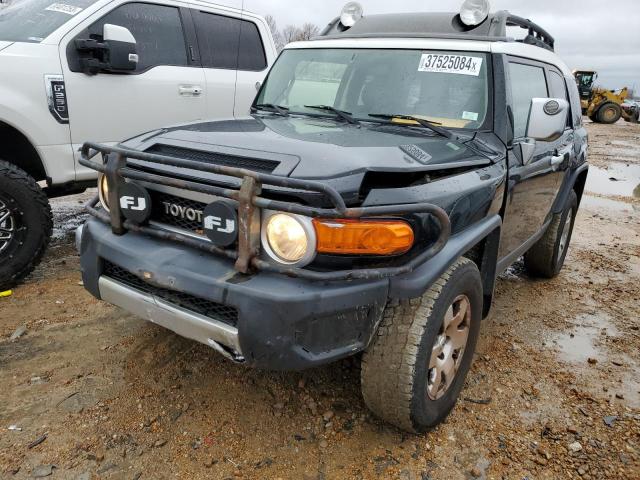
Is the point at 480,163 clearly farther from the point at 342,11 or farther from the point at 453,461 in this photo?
the point at 342,11

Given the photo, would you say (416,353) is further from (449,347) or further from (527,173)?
(527,173)

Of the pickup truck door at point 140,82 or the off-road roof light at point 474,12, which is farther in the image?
the pickup truck door at point 140,82

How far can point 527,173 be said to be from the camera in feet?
10.1

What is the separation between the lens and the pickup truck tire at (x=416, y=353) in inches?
82.8

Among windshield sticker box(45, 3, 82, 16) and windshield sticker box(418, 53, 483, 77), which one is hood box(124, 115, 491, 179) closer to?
windshield sticker box(418, 53, 483, 77)

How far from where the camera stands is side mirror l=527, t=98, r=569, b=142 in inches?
104

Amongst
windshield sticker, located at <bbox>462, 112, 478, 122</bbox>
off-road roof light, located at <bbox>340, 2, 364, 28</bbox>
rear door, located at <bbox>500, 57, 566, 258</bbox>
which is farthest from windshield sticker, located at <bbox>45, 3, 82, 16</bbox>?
rear door, located at <bbox>500, 57, 566, 258</bbox>

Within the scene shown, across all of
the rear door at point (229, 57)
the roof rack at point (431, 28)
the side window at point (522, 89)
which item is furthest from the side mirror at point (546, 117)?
the rear door at point (229, 57)

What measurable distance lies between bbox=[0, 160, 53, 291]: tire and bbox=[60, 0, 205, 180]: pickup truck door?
1.44 feet

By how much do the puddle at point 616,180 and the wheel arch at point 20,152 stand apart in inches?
352

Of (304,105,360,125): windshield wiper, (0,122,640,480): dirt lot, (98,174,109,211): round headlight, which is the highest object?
(304,105,360,125): windshield wiper

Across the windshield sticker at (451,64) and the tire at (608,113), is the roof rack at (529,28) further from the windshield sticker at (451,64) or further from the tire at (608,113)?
the tire at (608,113)

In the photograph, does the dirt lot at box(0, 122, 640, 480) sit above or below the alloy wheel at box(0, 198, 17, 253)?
below

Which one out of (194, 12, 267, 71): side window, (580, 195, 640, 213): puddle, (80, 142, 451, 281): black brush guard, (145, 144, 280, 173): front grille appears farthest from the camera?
(580, 195, 640, 213): puddle
